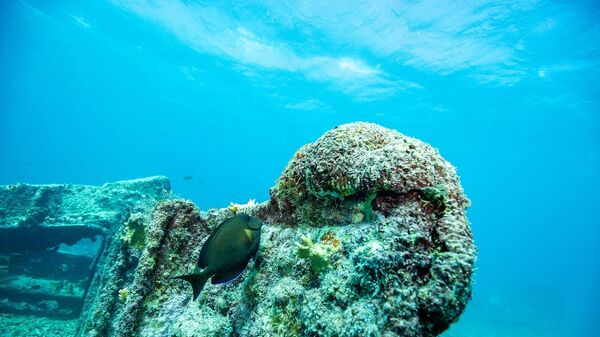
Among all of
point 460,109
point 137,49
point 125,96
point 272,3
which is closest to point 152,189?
point 272,3

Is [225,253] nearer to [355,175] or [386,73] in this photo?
[355,175]

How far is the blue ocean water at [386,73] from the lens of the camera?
22.9 metres

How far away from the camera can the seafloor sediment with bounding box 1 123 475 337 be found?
5.98ft

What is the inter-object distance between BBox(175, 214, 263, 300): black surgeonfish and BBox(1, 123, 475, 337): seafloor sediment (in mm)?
365

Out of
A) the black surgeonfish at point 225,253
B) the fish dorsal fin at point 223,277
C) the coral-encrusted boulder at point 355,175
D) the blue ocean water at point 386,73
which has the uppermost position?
the blue ocean water at point 386,73

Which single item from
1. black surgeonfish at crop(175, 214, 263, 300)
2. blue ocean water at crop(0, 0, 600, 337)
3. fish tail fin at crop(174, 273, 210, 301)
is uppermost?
blue ocean water at crop(0, 0, 600, 337)

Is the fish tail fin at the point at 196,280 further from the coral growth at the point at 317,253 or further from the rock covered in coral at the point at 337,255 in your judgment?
the coral growth at the point at 317,253

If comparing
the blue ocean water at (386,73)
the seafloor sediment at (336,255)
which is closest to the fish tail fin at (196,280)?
the seafloor sediment at (336,255)

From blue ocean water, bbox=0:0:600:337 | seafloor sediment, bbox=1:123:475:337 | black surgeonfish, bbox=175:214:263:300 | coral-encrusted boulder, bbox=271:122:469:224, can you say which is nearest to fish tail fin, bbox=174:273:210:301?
black surgeonfish, bbox=175:214:263:300

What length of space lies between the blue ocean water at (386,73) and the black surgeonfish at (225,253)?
23.0 m

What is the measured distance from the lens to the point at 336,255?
222 cm

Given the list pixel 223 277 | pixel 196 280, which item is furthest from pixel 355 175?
pixel 196 280

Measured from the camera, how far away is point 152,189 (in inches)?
505

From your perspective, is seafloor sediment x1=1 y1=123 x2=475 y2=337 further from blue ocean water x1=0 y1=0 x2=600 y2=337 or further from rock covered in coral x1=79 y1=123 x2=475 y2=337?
blue ocean water x1=0 y1=0 x2=600 y2=337
